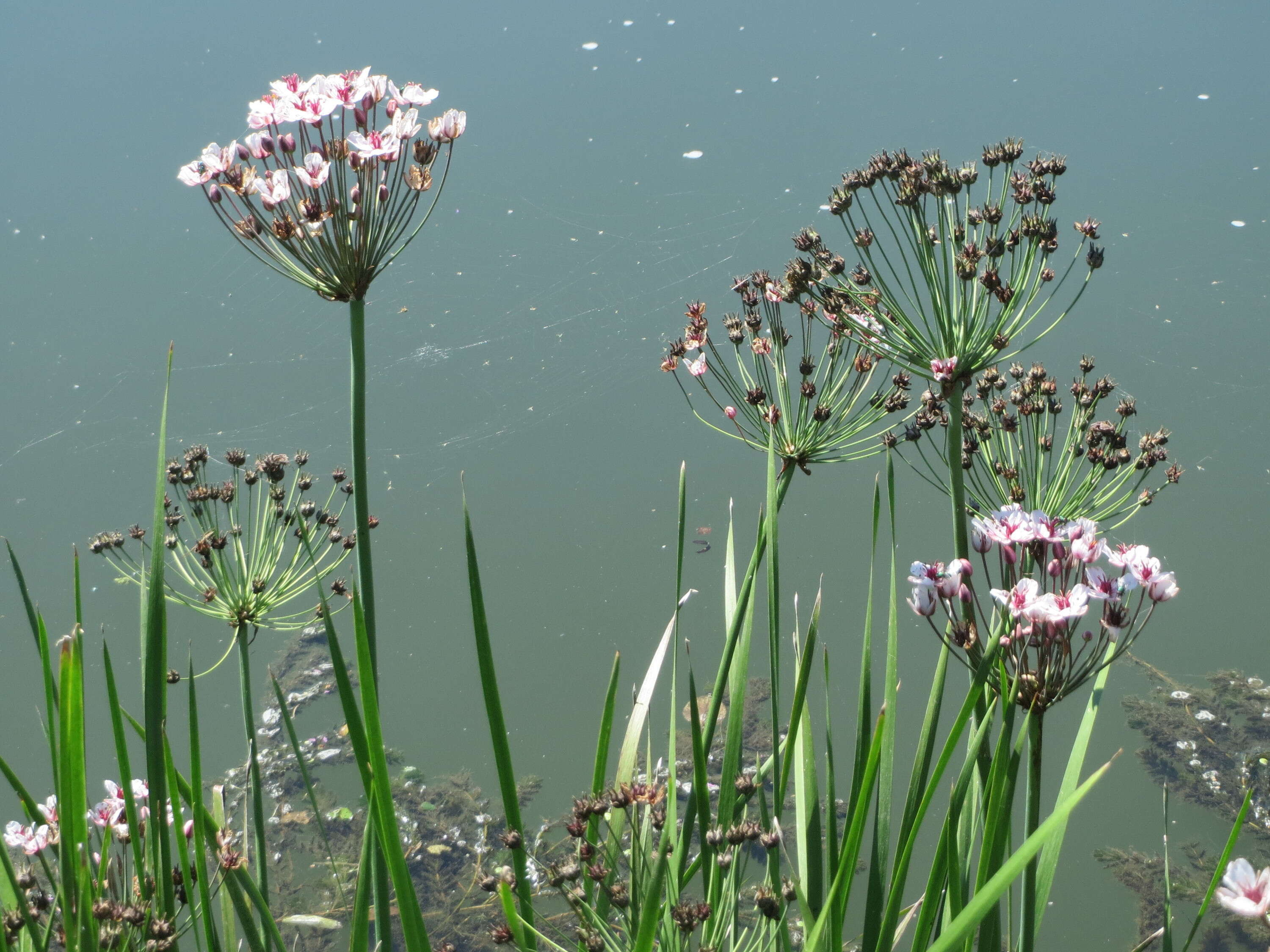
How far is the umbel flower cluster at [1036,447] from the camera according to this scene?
146cm

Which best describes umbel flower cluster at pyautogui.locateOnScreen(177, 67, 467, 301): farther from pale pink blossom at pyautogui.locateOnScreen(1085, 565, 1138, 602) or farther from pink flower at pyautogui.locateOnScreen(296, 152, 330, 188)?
pale pink blossom at pyautogui.locateOnScreen(1085, 565, 1138, 602)

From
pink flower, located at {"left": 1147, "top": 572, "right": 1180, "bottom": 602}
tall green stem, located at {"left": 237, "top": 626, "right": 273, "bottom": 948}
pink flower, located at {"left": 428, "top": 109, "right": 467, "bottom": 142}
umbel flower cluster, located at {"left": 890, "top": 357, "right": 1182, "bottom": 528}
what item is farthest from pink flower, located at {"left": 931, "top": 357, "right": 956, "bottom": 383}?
tall green stem, located at {"left": 237, "top": 626, "right": 273, "bottom": 948}

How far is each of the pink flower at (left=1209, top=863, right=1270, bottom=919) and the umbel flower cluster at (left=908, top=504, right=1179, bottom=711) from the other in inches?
8.6

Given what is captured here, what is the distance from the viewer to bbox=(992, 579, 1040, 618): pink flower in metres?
0.79

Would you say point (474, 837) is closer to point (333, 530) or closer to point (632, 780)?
point (333, 530)

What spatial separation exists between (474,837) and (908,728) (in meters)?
1.30

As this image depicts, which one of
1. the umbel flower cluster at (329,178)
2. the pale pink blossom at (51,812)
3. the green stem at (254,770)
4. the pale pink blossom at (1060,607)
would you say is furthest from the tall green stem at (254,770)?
the pale pink blossom at (1060,607)

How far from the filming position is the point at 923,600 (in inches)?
36.9

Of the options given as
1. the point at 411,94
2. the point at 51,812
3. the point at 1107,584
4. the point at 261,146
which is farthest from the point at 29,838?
the point at 1107,584

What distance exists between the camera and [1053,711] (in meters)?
2.77

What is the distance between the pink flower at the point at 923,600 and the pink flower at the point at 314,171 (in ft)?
2.40

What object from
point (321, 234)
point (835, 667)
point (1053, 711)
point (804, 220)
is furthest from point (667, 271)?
point (321, 234)

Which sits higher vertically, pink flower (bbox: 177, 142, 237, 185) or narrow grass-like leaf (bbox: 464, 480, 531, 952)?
pink flower (bbox: 177, 142, 237, 185)

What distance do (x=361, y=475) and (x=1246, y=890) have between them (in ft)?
2.40
